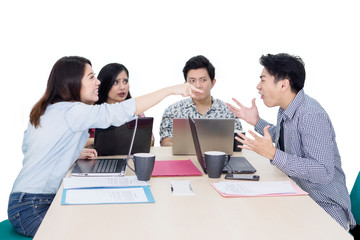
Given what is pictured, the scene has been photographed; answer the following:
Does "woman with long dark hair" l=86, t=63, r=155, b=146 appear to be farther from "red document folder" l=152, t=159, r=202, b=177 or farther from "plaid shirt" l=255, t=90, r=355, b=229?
"plaid shirt" l=255, t=90, r=355, b=229

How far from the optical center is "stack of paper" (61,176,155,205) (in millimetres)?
1600

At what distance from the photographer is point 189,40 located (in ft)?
13.8

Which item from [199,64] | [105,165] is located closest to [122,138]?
[105,165]

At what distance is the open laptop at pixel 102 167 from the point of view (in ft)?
6.44

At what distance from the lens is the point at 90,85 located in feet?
7.48

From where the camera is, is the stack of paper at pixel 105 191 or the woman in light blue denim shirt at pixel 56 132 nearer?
the stack of paper at pixel 105 191

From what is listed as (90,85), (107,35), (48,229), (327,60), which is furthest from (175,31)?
(48,229)

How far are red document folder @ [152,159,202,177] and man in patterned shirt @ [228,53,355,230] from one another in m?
0.31

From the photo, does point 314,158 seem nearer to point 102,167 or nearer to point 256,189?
point 256,189

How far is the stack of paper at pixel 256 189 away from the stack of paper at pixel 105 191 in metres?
0.33

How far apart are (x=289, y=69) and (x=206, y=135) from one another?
61cm

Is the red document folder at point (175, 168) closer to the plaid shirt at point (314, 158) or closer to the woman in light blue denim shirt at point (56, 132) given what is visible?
the woman in light blue denim shirt at point (56, 132)

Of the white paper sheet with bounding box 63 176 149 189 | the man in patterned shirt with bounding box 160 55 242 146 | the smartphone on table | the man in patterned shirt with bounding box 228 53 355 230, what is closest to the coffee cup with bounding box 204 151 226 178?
the smartphone on table

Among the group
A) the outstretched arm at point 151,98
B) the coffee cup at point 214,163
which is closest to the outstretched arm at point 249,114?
the outstretched arm at point 151,98
